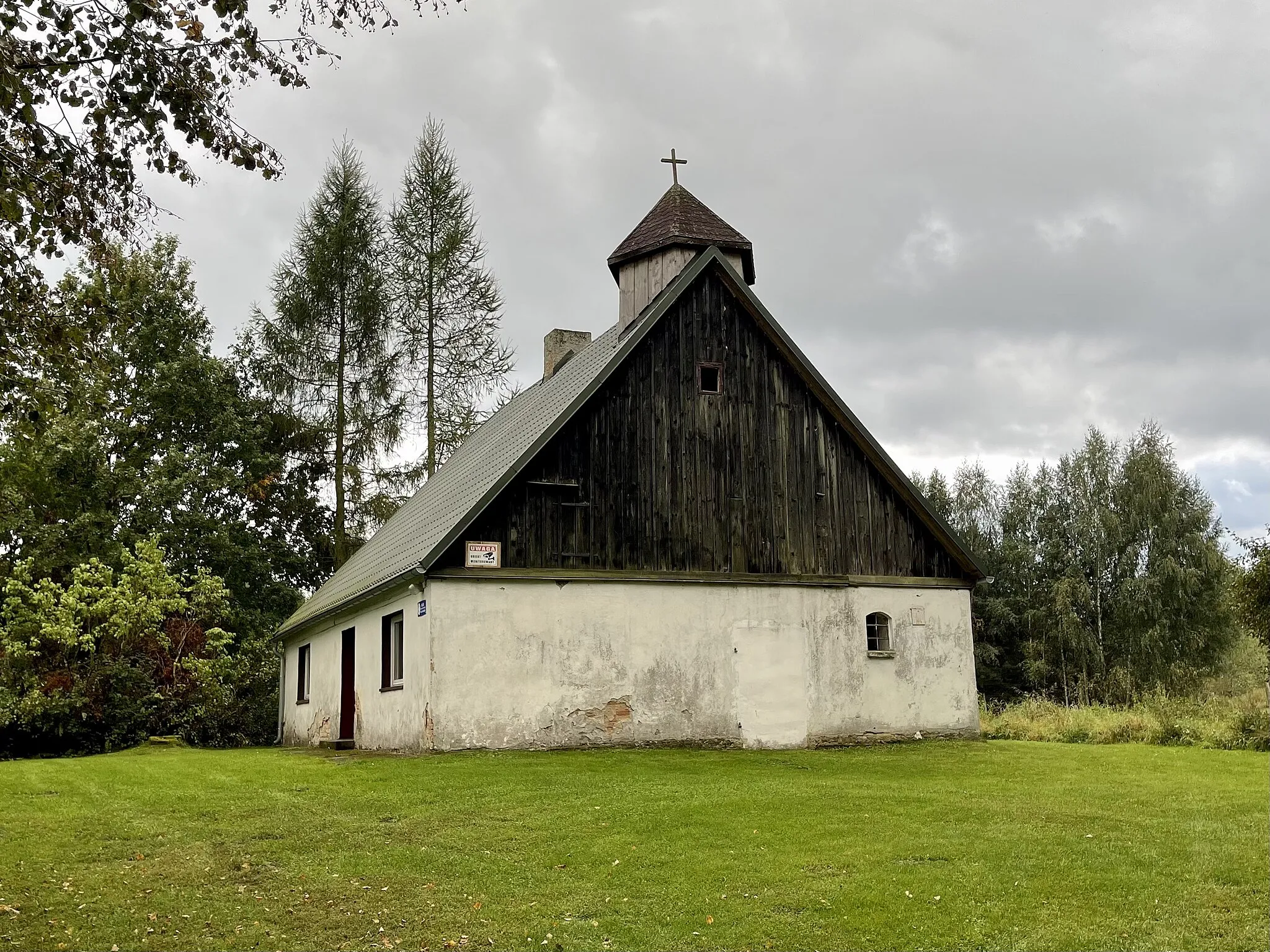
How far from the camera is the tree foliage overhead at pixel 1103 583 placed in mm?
41094

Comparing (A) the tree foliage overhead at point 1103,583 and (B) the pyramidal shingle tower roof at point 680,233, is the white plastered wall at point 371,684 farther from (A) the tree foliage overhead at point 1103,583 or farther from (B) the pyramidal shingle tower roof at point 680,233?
(A) the tree foliage overhead at point 1103,583

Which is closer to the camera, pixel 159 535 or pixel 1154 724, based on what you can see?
pixel 1154 724

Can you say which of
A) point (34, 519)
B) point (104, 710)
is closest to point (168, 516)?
point (34, 519)

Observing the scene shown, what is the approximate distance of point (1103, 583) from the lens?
1726 inches

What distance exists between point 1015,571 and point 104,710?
34.6 meters

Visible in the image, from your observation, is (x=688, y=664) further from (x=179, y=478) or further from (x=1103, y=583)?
(x=1103, y=583)

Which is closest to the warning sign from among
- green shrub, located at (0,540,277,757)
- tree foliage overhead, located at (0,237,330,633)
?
green shrub, located at (0,540,277,757)

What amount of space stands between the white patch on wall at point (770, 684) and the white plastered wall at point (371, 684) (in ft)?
16.6

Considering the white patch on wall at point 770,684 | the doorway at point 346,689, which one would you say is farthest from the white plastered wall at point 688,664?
the doorway at point 346,689

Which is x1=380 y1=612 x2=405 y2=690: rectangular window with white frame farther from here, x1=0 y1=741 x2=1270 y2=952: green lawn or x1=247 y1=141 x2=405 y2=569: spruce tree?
x1=247 y1=141 x2=405 y2=569: spruce tree

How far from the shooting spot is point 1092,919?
255 inches

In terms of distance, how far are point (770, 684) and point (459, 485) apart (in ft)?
23.8

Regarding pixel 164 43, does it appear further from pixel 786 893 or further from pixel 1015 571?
pixel 1015 571

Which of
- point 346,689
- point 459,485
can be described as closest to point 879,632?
point 459,485
